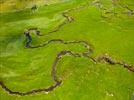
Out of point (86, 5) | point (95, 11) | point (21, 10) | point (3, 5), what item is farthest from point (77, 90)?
point (3, 5)

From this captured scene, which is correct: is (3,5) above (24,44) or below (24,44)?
below

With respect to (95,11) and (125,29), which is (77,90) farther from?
(95,11)

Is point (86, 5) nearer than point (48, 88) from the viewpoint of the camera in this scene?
No

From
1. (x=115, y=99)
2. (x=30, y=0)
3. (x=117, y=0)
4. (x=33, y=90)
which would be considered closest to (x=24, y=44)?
(x=33, y=90)

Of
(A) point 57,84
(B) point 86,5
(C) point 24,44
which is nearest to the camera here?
(A) point 57,84

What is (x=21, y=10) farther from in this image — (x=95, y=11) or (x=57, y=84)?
(x=57, y=84)

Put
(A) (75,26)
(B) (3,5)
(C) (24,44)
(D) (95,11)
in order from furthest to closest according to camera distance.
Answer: (B) (3,5) → (D) (95,11) → (A) (75,26) → (C) (24,44)
